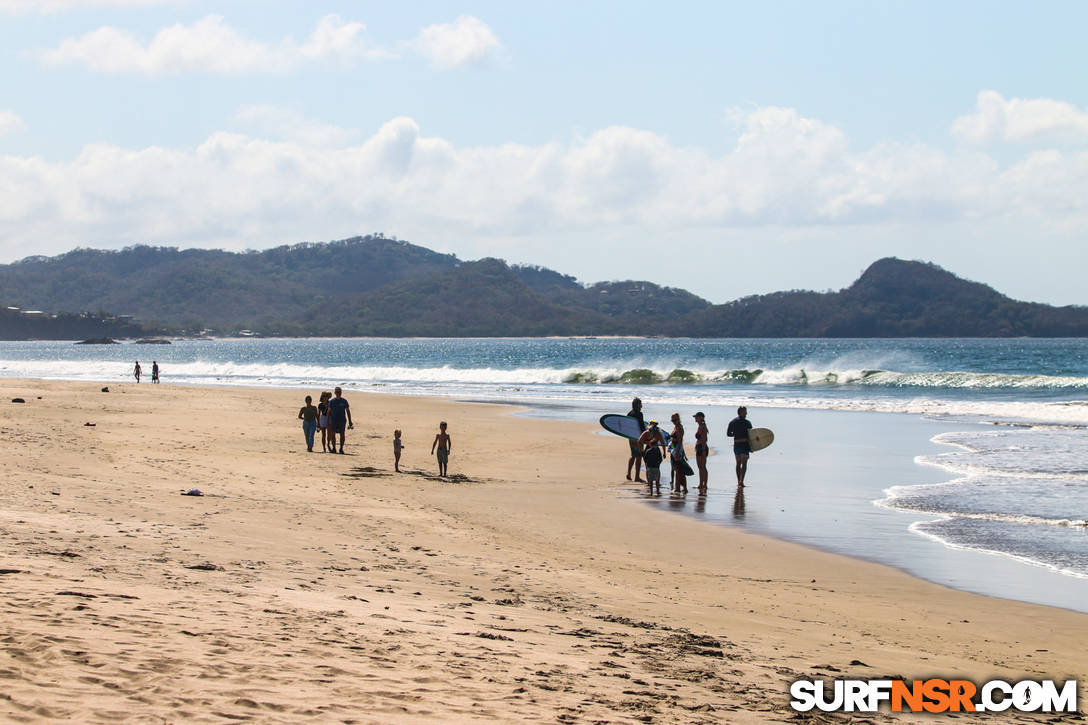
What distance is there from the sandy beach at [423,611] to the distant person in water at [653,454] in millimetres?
1319

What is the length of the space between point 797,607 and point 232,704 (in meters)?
5.89

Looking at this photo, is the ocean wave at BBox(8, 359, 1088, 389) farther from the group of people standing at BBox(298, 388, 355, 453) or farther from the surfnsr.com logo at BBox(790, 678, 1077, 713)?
the surfnsr.com logo at BBox(790, 678, 1077, 713)

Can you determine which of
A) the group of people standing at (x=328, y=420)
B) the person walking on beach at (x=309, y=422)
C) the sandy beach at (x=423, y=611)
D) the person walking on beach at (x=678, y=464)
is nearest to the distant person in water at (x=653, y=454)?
the person walking on beach at (x=678, y=464)

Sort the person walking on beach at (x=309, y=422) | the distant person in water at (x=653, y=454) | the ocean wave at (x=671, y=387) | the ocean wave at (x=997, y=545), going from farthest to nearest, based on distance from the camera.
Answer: the ocean wave at (x=671, y=387)
the person walking on beach at (x=309, y=422)
the distant person in water at (x=653, y=454)
the ocean wave at (x=997, y=545)

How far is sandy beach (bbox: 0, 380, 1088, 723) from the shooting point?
536 cm

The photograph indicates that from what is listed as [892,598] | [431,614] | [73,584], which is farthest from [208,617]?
[892,598]

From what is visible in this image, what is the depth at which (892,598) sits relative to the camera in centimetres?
981

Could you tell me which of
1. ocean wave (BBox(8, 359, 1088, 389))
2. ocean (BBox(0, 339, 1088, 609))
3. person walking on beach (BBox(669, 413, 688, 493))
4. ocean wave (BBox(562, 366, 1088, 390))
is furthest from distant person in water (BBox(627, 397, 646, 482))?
ocean wave (BBox(8, 359, 1088, 389))

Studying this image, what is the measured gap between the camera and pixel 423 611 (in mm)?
7527

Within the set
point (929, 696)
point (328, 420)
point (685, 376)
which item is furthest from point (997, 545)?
point (685, 376)

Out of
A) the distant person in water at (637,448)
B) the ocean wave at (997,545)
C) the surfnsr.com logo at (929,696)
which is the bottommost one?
the ocean wave at (997,545)

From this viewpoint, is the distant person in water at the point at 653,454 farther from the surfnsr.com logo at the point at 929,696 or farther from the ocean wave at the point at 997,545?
the surfnsr.com logo at the point at 929,696

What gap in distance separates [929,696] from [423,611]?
3745mm

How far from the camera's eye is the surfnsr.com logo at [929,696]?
6.15 metres
